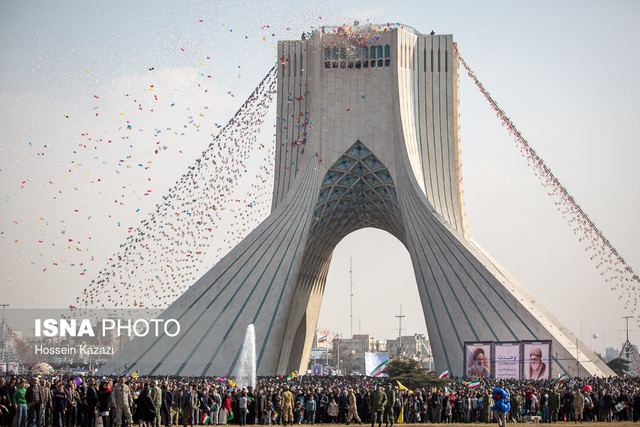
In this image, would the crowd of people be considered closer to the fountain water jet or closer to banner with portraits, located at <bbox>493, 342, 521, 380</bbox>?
banner with portraits, located at <bbox>493, 342, 521, 380</bbox>

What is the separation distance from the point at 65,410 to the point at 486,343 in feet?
51.4

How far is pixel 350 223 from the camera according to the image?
47406 millimetres

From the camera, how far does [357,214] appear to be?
152 ft

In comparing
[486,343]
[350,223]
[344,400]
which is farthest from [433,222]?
[344,400]

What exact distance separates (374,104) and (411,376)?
14.2 meters

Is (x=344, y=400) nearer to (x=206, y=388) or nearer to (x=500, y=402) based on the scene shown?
(x=206, y=388)

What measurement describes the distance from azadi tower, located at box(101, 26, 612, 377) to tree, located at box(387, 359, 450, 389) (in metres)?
2.26

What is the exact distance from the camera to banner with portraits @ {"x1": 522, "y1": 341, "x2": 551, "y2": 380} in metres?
28.7

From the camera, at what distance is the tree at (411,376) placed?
30859mm

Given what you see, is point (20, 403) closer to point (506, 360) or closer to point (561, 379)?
point (506, 360)

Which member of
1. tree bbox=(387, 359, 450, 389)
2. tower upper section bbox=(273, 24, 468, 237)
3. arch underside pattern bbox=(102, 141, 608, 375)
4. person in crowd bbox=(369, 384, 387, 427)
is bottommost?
tree bbox=(387, 359, 450, 389)

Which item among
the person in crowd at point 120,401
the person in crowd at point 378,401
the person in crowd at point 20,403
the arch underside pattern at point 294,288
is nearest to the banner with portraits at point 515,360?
the arch underside pattern at point 294,288

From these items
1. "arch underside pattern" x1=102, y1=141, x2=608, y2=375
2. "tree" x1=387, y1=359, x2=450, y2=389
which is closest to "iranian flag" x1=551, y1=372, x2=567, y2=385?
"arch underside pattern" x1=102, y1=141, x2=608, y2=375

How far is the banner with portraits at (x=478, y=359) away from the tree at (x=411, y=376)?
37.1 inches
